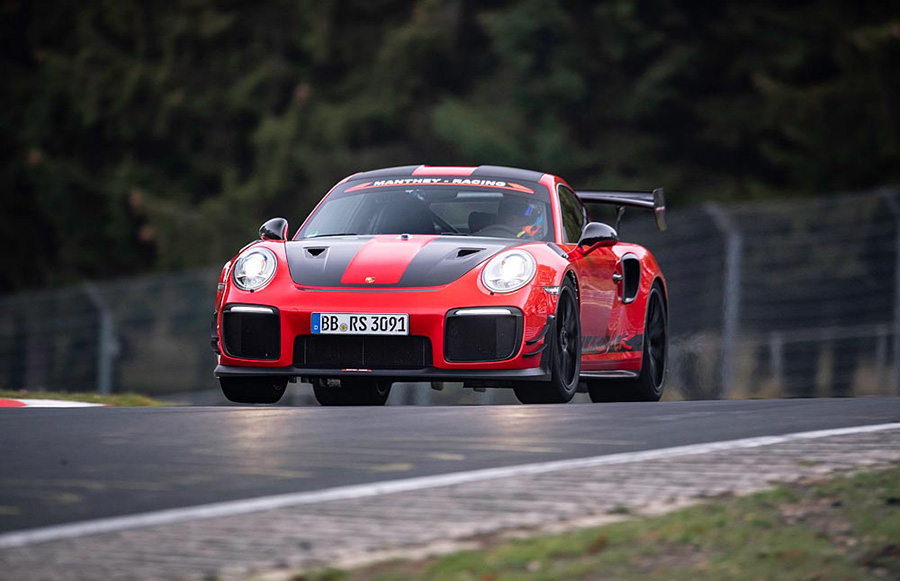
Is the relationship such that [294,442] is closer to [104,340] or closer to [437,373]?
[437,373]

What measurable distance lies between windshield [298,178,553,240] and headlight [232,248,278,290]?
0.89 m

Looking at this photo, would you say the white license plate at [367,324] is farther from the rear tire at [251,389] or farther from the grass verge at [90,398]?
the grass verge at [90,398]

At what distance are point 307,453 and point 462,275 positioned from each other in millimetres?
2747

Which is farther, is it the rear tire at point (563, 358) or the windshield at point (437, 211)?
the windshield at point (437, 211)

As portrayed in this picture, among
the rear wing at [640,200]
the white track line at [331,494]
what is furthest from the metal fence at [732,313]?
the white track line at [331,494]

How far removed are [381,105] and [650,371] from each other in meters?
25.6

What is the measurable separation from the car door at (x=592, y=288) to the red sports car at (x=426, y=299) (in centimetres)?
1

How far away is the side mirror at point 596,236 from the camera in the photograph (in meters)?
10.4

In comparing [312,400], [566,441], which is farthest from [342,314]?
[312,400]

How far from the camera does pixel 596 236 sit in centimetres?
1035

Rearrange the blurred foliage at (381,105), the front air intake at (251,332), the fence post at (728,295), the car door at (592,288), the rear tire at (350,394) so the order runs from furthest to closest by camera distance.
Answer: the blurred foliage at (381,105) < the fence post at (728,295) < the rear tire at (350,394) < the car door at (592,288) < the front air intake at (251,332)

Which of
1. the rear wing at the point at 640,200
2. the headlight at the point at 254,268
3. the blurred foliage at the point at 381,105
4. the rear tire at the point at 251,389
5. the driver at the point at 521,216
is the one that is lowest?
the rear tire at the point at 251,389

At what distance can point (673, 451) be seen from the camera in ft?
22.1

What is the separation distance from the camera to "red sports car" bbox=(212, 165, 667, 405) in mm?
9158
